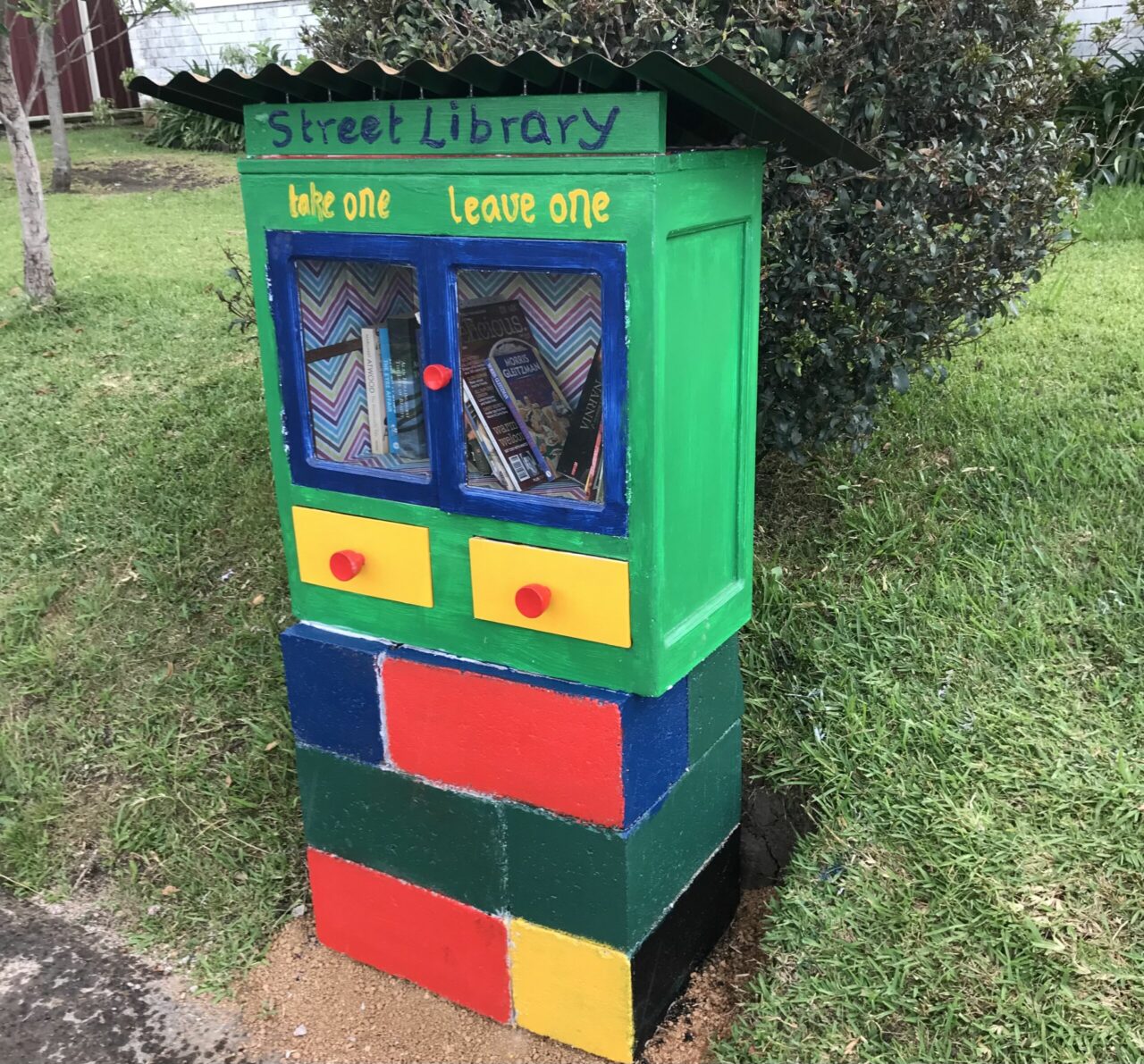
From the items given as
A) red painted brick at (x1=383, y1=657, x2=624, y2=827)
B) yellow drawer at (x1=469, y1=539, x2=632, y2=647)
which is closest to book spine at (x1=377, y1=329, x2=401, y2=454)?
yellow drawer at (x1=469, y1=539, x2=632, y2=647)

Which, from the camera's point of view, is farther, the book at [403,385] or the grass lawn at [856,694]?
the book at [403,385]

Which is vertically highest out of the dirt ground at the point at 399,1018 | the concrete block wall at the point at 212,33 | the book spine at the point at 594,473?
the concrete block wall at the point at 212,33

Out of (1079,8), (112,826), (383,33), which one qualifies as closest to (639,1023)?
(112,826)

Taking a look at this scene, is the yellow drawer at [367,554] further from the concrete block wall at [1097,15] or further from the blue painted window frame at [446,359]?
the concrete block wall at [1097,15]

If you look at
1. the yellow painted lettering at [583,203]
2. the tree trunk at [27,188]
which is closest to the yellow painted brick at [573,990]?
the yellow painted lettering at [583,203]

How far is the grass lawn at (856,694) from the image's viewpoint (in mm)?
2215

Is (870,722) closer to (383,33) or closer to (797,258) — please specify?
(797,258)

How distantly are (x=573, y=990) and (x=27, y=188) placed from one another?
5.58 m

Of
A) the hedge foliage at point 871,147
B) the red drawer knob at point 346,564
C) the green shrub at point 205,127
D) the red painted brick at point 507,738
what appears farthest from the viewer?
the green shrub at point 205,127

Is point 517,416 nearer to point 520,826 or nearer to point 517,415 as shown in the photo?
point 517,415

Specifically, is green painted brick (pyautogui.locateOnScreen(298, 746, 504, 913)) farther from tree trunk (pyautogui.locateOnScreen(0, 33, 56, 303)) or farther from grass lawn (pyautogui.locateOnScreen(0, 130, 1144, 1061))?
tree trunk (pyautogui.locateOnScreen(0, 33, 56, 303))

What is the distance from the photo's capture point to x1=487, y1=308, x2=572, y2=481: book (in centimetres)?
226

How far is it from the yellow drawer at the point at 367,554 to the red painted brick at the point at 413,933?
72 cm

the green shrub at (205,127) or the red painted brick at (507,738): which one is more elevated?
the green shrub at (205,127)
